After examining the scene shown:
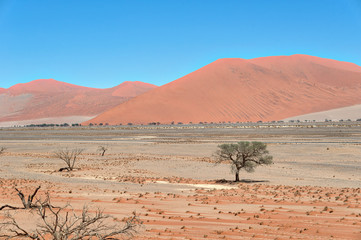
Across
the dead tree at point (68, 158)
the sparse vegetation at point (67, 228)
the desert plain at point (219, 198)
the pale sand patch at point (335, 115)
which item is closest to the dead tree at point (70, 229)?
the sparse vegetation at point (67, 228)

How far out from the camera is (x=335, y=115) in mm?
155500

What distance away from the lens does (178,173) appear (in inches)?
1133

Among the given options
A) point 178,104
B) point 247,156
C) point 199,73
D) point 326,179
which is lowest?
point 326,179

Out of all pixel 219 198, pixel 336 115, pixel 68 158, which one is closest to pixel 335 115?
pixel 336 115

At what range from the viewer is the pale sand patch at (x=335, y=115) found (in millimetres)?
153375

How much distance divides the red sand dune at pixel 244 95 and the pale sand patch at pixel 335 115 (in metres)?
3.91

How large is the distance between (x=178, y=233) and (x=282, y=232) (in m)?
2.85

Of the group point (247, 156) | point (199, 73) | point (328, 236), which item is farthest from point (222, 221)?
point (199, 73)

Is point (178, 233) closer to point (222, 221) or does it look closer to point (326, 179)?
point (222, 221)

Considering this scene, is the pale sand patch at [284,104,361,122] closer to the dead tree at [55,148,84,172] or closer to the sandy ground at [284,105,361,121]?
the sandy ground at [284,105,361,121]

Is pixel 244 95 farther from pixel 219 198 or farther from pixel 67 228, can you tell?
pixel 67 228

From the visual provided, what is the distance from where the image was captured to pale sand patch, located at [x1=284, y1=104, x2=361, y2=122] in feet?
503

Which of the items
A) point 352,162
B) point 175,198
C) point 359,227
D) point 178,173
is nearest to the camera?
point 359,227

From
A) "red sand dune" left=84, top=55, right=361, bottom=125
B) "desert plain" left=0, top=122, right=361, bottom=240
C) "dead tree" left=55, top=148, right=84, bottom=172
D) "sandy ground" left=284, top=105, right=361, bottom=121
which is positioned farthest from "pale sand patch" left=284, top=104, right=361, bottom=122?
"dead tree" left=55, top=148, right=84, bottom=172
